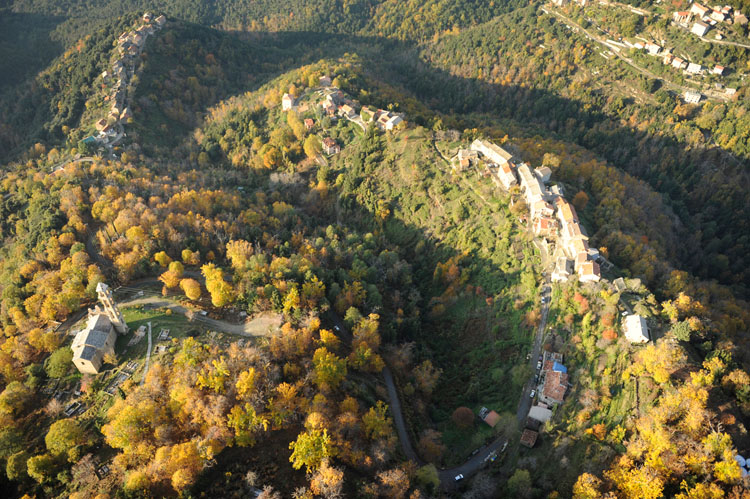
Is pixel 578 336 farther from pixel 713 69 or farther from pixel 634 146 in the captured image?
pixel 713 69

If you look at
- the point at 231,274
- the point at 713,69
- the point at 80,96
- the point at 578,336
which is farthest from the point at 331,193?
the point at 713,69

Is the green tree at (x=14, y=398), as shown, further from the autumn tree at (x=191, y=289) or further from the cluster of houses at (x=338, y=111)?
the cluster of houses at (x=338, y=111)

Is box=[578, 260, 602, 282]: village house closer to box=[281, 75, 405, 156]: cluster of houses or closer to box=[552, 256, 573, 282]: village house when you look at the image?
box=[552, 256, 573, 282]: village house

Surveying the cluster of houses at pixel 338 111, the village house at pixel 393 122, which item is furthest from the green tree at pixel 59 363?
the village house at pixel 393 122

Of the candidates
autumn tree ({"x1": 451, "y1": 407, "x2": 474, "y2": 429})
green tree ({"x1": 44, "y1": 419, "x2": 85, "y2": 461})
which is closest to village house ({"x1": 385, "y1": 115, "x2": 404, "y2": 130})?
autumn tree ({"x1": 451, "y1": 407, "x2": 474, "y2": 429})

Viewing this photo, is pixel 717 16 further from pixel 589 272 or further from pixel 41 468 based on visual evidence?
pixel 41 468

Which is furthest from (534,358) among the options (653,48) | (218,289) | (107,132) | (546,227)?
(653,48)
